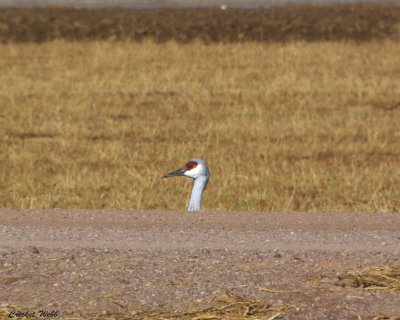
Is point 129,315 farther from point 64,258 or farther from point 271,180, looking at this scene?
point 271,180

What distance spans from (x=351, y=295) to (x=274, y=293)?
1.78 feet

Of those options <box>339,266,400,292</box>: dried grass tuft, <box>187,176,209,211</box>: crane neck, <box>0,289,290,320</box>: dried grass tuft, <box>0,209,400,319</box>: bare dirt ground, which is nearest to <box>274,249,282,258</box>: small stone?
<box>0,209,400,319</box>: bare dirt ground

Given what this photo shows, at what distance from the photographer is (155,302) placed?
6.33 m

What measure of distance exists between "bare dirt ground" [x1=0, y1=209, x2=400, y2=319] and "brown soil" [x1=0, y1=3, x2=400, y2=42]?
33.6m

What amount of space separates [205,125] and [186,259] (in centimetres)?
1242

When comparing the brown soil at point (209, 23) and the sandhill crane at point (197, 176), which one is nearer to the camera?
the sandhill crane at point (197, 176)

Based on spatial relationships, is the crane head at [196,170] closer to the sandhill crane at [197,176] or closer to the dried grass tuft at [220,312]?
the sandhill crane at [197,176]

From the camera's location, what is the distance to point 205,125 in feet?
65.0

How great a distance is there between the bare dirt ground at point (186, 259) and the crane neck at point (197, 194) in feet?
2.56

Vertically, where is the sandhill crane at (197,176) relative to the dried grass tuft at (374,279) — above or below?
below

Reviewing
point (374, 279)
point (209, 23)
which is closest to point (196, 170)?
point (374, 279)

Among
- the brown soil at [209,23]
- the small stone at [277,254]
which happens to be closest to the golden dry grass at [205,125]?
the small stone at [277,254]

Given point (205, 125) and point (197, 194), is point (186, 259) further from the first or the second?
point (205, 125)

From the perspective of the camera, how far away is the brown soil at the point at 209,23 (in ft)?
152
